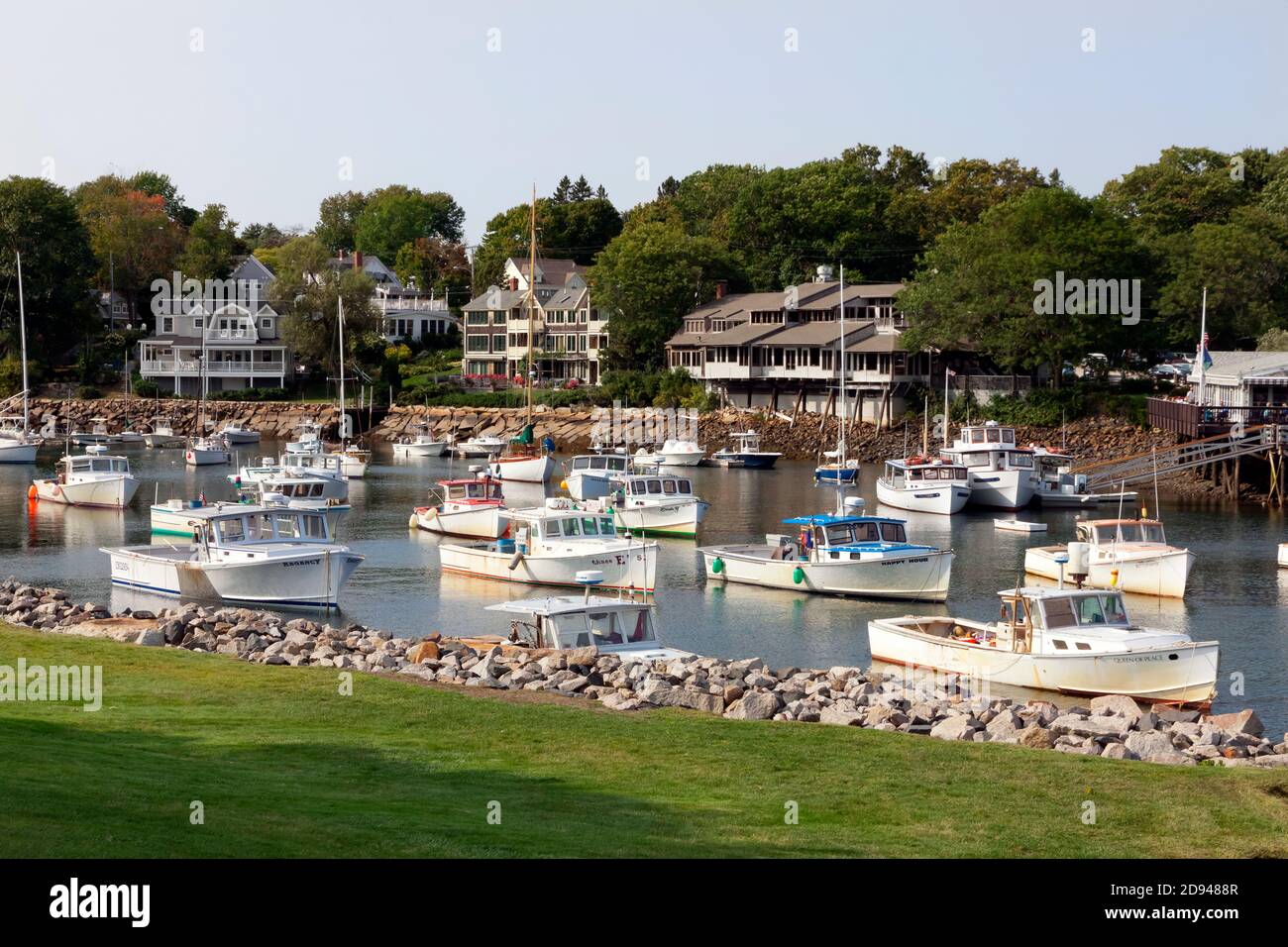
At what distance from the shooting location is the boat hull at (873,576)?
48906 millimetres

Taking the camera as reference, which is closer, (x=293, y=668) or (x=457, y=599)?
(x=293, y=668)

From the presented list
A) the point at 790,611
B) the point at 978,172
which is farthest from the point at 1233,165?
the point at 790,611

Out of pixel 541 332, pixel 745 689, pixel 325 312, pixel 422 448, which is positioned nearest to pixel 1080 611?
pixel 745 689

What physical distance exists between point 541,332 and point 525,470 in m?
51.4

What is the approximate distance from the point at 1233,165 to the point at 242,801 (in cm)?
12876

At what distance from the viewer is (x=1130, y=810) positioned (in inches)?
747

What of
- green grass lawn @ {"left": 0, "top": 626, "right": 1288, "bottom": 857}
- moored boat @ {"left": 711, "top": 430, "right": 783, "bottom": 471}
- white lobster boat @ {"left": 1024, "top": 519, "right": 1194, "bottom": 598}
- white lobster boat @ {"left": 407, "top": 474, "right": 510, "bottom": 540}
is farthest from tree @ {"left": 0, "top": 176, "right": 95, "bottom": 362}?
green grass lawn @ {"left": 0, "top": 626, "right": 1288, "bottom": 857}

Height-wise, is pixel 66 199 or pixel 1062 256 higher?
pixel 66 199

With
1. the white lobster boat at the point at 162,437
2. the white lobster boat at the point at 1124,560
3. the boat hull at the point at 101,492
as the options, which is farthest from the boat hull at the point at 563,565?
the white lobster boat at the point at 162,437

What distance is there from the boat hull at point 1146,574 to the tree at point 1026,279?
5404cm

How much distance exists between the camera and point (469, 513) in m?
64.5

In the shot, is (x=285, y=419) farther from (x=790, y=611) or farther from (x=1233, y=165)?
(x=790, y=611)

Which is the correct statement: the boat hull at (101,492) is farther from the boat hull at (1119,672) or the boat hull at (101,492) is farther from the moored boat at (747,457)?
the boat hull at (1119,672)

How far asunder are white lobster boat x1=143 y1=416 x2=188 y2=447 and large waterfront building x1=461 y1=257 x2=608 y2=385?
28.6 m
